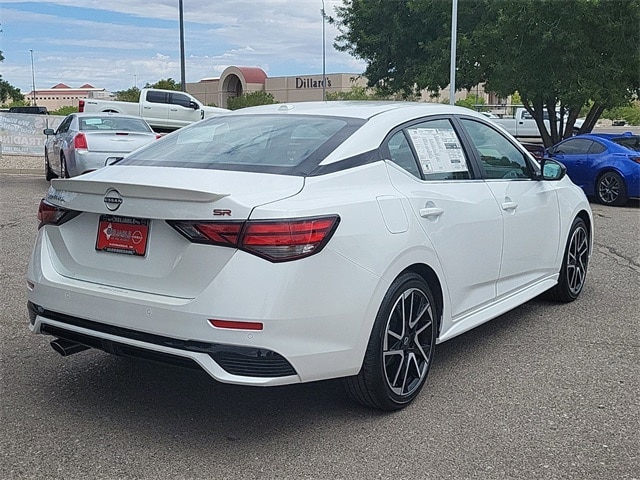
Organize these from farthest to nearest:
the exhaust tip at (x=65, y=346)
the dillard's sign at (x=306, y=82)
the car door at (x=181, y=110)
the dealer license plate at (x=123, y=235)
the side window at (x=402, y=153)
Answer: the dillard's sign at (x=306, y=82)
the car door at (x=181, y=110)
the side window at (x=402, y=153)
the exhaust tip at (x=65, y=346)
the dealer license plate at (x=123, y=235)

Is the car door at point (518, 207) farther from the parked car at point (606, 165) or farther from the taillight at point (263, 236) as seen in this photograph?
the parked car at point (606, 165)

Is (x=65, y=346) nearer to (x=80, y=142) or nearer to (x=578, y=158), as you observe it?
(x=80, y=142)

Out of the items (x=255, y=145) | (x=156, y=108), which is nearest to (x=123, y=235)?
(x=255, y=145)

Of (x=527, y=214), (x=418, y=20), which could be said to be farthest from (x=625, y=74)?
(x=527, y=214)

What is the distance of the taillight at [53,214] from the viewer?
3836mm

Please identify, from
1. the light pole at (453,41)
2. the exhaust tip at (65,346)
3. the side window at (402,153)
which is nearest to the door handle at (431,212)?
the side window at (402,153)

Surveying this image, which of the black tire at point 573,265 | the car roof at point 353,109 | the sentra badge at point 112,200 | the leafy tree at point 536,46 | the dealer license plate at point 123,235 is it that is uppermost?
the leafy tree at point 536,46

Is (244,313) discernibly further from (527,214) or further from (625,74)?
(625,74)

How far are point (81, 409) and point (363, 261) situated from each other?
168 centimetres

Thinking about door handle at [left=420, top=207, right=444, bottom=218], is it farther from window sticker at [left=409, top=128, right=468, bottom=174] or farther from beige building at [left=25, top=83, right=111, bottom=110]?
beige building at [left=25, top=83, right=111, bottom=110]

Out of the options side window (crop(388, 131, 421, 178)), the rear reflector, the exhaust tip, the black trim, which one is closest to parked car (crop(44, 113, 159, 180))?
the exhaust tip

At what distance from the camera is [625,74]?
64.1 feet

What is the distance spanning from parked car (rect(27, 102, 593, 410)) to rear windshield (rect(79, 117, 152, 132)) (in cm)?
942

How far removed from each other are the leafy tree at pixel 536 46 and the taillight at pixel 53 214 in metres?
17.1
